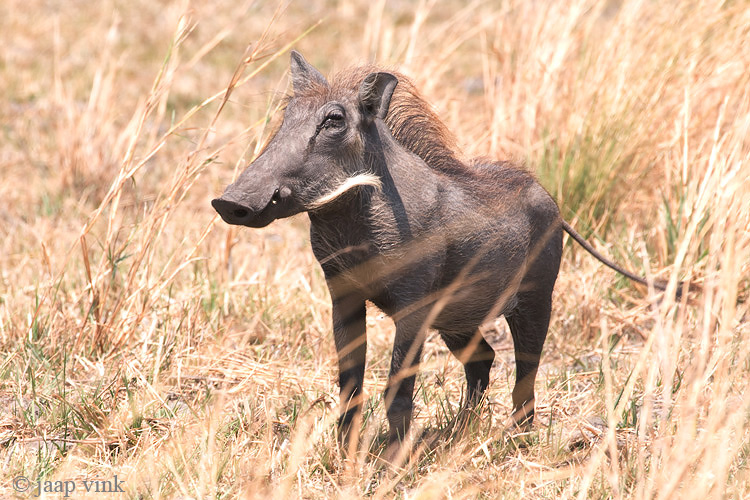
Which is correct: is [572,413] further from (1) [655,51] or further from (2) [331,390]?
(1) [655,51]

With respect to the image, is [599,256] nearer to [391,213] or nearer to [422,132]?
[422,132]

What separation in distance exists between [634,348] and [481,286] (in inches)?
51.8

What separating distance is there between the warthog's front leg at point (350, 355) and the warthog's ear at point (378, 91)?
0.54 meters

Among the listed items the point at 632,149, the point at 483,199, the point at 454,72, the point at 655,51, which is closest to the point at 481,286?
the point at 483,199

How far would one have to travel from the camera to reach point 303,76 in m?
2.45

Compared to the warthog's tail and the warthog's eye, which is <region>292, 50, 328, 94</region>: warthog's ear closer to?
the warthog's eye

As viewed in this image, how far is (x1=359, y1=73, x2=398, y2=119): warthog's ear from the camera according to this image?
2336 mm

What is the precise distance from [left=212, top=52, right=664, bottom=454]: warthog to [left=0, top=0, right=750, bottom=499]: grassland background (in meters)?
0.33

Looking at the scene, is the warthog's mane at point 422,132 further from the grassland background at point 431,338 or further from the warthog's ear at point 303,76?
the grassland background at point 431,338

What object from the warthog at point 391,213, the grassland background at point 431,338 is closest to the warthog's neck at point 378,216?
the warthog at point 391,213

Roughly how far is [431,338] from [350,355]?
130cm

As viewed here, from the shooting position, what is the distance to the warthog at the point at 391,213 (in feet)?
7.48

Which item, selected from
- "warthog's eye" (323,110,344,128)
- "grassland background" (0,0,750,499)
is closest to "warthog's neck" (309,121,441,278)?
"warthog's eye" (323,110,344,128)

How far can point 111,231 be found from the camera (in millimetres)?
3230
